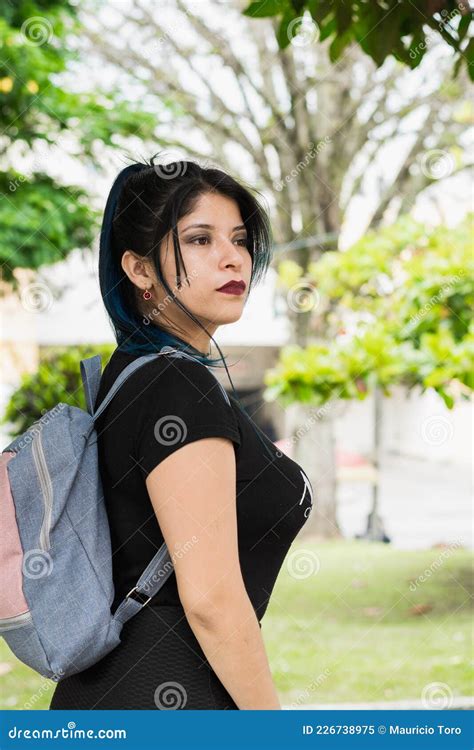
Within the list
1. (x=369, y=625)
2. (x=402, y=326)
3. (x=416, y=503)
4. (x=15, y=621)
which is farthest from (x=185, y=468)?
(x=416, y=503)

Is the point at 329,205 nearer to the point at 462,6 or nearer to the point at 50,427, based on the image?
the point at 462,6

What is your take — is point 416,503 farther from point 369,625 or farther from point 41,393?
point 41,393

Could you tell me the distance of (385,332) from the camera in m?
4.43

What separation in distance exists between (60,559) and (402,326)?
11.6ft

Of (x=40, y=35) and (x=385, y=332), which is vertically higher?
(x=40, y=35)

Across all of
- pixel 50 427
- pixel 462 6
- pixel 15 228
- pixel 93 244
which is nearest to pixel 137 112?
pixel 93 244

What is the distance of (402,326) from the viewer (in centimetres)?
444

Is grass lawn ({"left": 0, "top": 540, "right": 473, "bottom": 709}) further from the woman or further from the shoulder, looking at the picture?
the shoulder

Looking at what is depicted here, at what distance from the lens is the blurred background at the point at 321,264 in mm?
3986

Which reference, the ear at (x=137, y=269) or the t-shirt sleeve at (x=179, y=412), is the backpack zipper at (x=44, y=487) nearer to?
the t-shirt sleeve at (x=179, y=412)

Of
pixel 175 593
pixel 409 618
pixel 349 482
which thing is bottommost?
pixel 349 482

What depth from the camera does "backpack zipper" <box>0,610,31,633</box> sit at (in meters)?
1.04

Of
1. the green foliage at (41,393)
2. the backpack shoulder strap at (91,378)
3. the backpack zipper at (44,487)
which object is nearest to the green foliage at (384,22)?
the backpack shoulder strap at (91,378)
